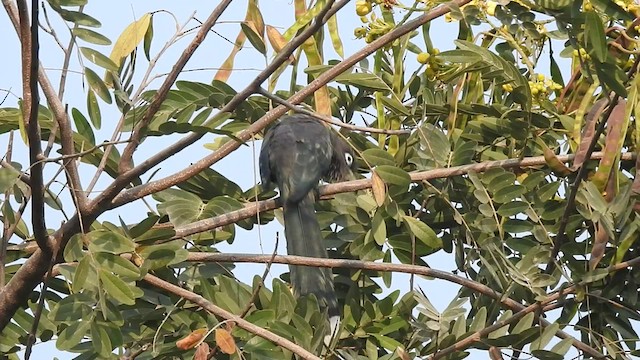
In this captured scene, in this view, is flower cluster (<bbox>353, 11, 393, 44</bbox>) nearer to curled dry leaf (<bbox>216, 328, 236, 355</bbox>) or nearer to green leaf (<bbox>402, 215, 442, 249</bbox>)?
green leaf (<bbox>402, 215, 442, 249</bbox>)

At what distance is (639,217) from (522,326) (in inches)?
15.7

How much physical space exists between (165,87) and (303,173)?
161 cm

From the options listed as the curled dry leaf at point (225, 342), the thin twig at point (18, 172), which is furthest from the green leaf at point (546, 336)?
the thin twig at point (18, 172)

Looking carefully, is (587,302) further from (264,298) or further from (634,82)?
(264,298)

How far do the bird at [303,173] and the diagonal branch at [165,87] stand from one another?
74cm

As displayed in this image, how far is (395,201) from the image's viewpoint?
2822 millimetres

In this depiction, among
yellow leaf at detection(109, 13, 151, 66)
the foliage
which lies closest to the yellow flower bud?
the foliage

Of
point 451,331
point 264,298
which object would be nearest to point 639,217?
point 451,331

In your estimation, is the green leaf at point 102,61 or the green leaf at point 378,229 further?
the green leaf at point 378,229

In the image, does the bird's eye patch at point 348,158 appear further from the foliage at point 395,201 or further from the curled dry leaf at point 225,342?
the curled dry leaf at point 225,342

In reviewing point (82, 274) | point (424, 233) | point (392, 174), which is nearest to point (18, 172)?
point (82, 274)

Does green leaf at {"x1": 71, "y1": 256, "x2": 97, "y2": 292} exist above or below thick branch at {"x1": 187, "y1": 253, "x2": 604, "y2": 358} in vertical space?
below

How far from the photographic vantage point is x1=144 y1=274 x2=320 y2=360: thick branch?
230 cm

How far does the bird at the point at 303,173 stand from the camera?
2955mm
